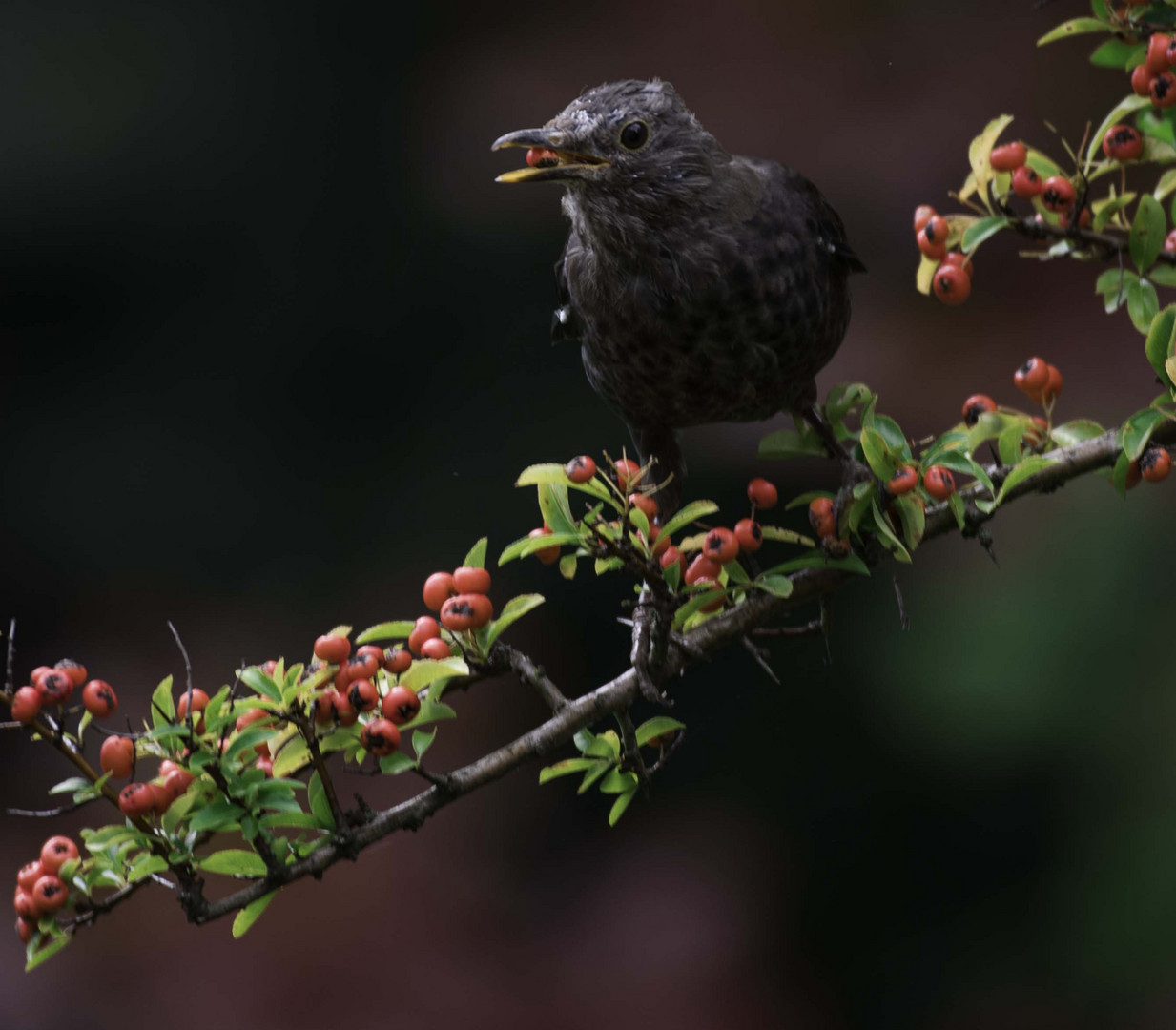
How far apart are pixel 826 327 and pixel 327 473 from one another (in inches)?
45.6

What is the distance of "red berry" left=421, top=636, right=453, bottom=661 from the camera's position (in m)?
0.99

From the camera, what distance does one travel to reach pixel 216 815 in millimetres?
910

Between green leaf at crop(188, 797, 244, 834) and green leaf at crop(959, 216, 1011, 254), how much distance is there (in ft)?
2.72

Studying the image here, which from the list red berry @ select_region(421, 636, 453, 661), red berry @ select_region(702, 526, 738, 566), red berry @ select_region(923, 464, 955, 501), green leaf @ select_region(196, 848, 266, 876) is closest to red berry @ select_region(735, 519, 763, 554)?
red berry @ select_region(702, 526, 738, 566)

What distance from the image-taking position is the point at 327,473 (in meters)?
2.17

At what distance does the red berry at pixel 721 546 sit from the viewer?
1.02 metres

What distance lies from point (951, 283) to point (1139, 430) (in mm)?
258

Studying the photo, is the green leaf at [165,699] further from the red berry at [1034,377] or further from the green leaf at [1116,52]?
the green leaf at [1116,52]

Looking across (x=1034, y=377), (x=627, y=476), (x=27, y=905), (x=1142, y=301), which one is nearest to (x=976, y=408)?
(x=1034, y=377)

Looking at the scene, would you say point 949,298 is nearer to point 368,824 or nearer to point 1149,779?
point 368,824

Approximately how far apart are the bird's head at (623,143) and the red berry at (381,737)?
48cm

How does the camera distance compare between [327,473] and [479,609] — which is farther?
[327,473]

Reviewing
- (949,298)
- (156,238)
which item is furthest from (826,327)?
(156,238)

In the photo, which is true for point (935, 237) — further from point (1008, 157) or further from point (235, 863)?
point (235, 863)
